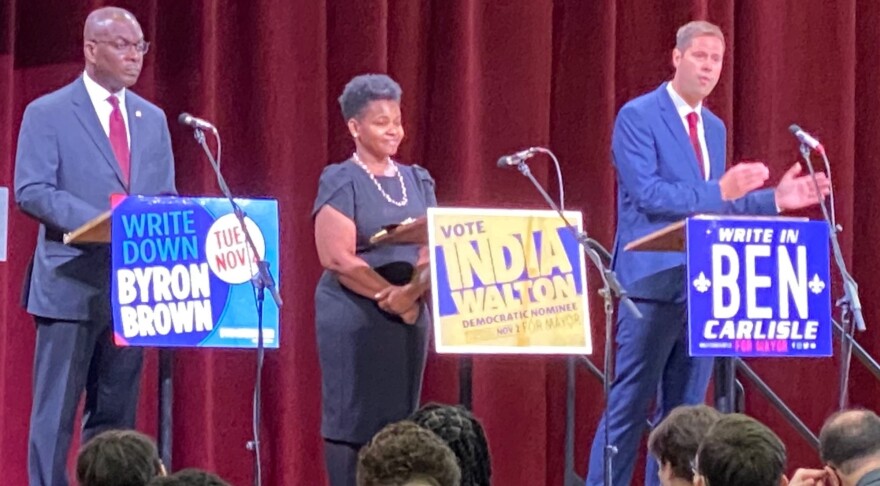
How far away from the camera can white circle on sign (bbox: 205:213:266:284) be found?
4.51m

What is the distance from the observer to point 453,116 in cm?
656

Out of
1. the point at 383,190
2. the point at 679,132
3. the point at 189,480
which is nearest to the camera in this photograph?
the point at 189,480

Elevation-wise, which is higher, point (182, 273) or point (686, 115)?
point (686, 115)

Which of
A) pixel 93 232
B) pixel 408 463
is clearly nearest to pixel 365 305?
pixel 93 232

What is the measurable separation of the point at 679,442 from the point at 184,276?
164cm

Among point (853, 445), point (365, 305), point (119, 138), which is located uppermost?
point (119, 138)

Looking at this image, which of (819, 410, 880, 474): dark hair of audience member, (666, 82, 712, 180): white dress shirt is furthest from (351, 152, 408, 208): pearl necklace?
A: (819, 410, 880, 474): dark hair of audience member

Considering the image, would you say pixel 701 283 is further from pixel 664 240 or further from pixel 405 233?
pixel 405 233

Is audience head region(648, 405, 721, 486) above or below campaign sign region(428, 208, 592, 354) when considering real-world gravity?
below

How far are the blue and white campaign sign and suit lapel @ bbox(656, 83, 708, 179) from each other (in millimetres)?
569

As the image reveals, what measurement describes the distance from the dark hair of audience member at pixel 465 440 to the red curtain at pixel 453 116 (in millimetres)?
2858

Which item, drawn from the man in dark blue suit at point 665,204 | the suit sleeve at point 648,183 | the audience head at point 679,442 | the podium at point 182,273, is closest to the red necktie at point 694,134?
the man in dark blue suit at point 665,204

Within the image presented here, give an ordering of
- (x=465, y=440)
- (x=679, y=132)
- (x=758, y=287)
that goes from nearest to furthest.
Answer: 1. (x=465, y=440)
2. (x=758, y=287)
3. (x=679, y=132)

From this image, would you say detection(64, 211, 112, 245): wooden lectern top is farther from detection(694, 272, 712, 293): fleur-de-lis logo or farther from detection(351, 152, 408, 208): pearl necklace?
detection(694, 272, 712, 293): fleur-de-lis logo
